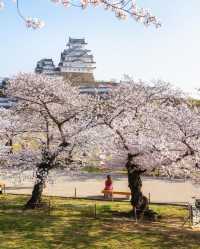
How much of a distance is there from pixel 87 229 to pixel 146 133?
495 centimetres

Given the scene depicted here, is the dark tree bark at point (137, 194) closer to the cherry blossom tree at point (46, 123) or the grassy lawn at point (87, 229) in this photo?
the grassy lawn at point (87, 229)

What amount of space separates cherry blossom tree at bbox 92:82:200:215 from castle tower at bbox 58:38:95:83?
77.9 metres

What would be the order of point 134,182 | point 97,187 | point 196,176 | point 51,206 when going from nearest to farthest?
point 196,176 → point 134,182 → point 51,206 → point 97,187

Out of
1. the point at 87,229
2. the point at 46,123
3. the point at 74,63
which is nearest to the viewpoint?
the point at 87,229

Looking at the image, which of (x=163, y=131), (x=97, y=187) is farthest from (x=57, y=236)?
(x=97, y=187)

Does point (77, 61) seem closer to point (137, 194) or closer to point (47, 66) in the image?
point (47, 66)

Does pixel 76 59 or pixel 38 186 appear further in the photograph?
pixel 76 59

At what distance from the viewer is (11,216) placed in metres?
19.2

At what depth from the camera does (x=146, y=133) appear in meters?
19.5

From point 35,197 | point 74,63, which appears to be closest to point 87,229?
point 35,197

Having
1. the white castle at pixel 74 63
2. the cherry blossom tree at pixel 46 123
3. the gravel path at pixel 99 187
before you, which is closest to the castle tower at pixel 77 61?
the white castle at pixel 74 63

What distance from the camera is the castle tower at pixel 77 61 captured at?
101 metres

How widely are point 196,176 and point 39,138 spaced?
26.7ft

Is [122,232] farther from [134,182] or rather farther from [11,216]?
[11,216]
